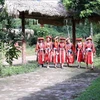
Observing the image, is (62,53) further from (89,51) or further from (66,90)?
(66,90)

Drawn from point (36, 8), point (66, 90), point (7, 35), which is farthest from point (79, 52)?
point (66, 90)

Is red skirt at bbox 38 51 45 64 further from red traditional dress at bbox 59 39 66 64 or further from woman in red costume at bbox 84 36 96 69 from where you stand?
woman in red costume at bbox 84 36 96 69

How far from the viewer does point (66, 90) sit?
970 centimetres

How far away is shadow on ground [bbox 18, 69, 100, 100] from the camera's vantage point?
8695mm

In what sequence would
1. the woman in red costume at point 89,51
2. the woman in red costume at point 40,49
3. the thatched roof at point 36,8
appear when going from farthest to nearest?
the woman in red costume at point 40,49
the thatched roof at point 36,8
the woman in red costume at point 89,51

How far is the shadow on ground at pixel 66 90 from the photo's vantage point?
8695 mm

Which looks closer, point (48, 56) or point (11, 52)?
point (11, 52)

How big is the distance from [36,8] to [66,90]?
7.00 m

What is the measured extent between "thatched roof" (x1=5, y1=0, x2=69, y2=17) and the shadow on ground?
4408mm

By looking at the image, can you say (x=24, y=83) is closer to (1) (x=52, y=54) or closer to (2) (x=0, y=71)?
(2) (x=0, y=71)

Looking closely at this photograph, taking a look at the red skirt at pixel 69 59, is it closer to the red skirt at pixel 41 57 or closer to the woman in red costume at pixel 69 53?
the woman in red costume at pixel 69 53

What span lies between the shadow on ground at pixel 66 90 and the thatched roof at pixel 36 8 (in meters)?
4.41

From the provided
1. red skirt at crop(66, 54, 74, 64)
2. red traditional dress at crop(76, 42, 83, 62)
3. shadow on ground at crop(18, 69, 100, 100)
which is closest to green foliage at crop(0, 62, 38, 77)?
red skirt at crop(66, 54, 74, 64)

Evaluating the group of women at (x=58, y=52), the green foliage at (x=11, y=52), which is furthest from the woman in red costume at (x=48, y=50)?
the green foliage at (x=11, y=52)
